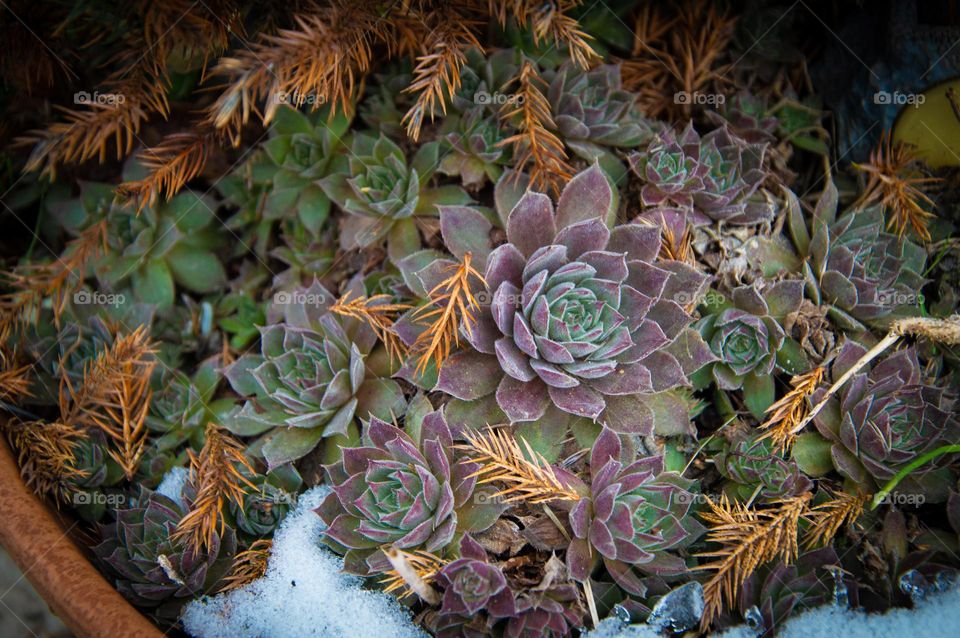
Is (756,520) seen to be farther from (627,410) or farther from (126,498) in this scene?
(126,498)

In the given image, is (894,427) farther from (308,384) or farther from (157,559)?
(157,559)

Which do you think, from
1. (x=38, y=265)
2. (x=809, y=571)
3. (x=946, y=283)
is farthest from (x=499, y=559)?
(x=38, y=265)

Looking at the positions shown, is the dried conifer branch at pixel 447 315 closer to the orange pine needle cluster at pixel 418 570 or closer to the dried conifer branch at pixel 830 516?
the orange pine needle cluster at pixel 418 570

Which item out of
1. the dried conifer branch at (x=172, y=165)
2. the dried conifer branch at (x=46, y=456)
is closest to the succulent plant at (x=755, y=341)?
the dried conifer branch at (x=172, y=165)

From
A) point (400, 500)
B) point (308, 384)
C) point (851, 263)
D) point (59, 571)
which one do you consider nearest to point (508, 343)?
point (400, 500)

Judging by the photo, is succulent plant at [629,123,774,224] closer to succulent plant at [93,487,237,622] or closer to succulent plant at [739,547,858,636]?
succulent plant at [739,547,858,636]

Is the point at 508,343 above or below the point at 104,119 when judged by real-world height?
below
